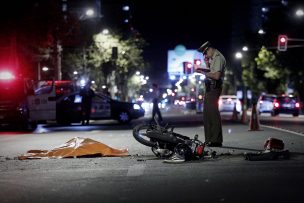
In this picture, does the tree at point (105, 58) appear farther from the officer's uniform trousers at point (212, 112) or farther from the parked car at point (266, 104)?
the officer's uniform trousers at point (212, 112)

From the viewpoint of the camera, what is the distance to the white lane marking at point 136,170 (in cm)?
947

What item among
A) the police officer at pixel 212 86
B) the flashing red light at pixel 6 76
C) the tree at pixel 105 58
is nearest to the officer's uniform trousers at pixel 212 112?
the police officer at pixel 212 86

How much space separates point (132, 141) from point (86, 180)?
715cm

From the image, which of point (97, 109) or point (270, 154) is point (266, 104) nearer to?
point (97, 109)

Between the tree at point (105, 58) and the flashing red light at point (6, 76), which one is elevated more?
the tree at point (105, 58)

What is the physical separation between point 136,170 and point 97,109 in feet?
66.2

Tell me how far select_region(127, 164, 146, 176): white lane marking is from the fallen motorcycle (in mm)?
763

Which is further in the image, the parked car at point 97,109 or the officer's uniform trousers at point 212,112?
the parked car at point 97,109

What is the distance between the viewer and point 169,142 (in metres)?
11.1

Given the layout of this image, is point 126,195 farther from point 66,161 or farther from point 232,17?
point 232,17

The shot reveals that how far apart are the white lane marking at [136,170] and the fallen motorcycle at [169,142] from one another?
2.50 ft

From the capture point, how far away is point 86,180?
889 cm

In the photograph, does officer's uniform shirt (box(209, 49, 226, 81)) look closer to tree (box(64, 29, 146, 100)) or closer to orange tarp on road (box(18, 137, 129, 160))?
orange tarp on road (box(18, 137, 129, 160))

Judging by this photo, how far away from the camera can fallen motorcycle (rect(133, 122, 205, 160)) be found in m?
10.7
